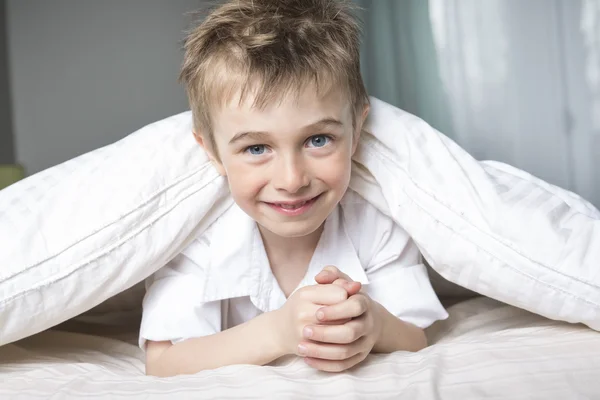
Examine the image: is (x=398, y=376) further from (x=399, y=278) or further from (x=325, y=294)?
(x=399, y=278)

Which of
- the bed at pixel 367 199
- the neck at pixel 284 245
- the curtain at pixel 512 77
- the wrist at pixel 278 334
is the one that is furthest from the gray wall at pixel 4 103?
the wrist at pixel 278 334

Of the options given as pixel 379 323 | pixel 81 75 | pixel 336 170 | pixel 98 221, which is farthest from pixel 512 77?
pixel 81 75

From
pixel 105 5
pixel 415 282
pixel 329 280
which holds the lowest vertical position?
pixel 415 282

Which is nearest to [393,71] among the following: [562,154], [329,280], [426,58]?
[426,58]

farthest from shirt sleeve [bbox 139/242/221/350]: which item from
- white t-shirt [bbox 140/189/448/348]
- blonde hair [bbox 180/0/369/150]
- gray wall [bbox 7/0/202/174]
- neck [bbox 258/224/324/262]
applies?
gray wall [bbox 7/0/202/174]

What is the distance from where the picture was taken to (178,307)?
44.1 inches

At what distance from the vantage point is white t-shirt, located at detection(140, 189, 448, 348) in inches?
43.9

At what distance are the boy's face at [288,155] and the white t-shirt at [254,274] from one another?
0.13 metres

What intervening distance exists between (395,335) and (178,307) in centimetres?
33

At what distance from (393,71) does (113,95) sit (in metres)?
1.13

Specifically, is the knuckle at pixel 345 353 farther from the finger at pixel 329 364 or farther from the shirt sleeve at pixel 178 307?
the shirt sleeve at pixel 178 307

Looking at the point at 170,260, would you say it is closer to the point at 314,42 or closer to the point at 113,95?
the point at 314,42

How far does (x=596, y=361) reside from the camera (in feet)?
2.88

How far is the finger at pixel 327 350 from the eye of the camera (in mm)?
869
